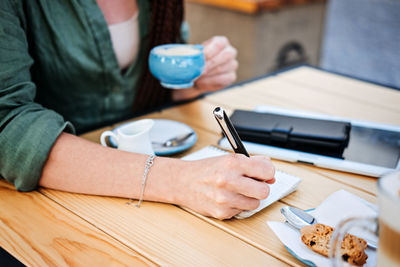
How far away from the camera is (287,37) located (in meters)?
2.82

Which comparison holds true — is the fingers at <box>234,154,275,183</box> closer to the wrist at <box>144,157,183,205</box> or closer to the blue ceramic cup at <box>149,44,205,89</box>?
the wrist at <box>144,157,183,205</box>

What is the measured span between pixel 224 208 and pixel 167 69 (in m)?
0.42

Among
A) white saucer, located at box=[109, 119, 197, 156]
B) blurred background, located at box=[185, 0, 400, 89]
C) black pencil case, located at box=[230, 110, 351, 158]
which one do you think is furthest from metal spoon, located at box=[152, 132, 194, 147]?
blurred background, located at box=[185, 0, 400, 89]

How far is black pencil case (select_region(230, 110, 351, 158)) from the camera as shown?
0.84 metres

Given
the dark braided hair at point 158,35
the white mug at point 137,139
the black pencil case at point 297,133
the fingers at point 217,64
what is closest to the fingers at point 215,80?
the fingers at point 217,64

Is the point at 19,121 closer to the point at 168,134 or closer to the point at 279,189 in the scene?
the point at 168,134

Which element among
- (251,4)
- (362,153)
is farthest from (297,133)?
(251,4)

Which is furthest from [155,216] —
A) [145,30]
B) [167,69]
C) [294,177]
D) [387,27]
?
[387,27]

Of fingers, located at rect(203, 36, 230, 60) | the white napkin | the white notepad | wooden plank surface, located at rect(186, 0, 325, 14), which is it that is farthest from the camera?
wooden plank surface, located at rect(186, 0, 325, 14)

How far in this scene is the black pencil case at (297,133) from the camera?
84 cm

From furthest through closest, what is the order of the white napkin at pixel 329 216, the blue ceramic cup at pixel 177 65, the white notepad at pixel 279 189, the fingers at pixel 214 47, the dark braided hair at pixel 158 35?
the dark braided hair at pixel 158 35
the fingers at pixel 214 47
the blue ceramic cup at pixel 177 65
the white notepad at pixel 279 189
the white napkin at pixel 329 216

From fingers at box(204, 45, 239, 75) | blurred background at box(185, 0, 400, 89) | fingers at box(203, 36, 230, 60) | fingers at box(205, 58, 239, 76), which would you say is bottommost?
blurred background at box(185, 0, 400, 89)

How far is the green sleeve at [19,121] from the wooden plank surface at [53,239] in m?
0.06

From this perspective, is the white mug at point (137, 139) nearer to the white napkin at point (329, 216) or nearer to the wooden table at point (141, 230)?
the wooden table at point (141, 230)
